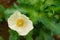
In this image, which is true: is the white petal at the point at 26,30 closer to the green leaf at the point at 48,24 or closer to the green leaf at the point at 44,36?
the green leaf at the point at 48,24

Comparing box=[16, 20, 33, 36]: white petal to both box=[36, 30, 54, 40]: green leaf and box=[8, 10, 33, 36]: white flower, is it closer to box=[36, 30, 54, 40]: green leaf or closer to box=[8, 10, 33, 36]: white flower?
box=[8, 10, 33, 36]: white flower

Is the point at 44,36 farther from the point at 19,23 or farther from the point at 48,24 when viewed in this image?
the point at 19,23

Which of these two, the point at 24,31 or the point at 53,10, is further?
the point at 53,10

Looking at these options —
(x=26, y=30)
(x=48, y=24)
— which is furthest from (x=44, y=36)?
(x=26, y=30)

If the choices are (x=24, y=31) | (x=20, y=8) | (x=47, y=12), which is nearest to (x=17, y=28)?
(x=24, y=31)

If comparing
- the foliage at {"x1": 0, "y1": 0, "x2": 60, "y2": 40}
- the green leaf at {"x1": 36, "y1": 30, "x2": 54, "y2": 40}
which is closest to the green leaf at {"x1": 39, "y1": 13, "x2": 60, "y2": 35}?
the foliage at {"x1": 0, "y1": 0, "x2": 60, "y2": 40}

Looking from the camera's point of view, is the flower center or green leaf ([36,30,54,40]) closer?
the flower center

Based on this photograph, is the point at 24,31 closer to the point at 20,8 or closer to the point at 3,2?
the point at 20,8

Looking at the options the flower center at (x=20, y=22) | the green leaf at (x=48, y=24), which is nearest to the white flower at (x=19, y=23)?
the flower center at (x=20, y=22)
